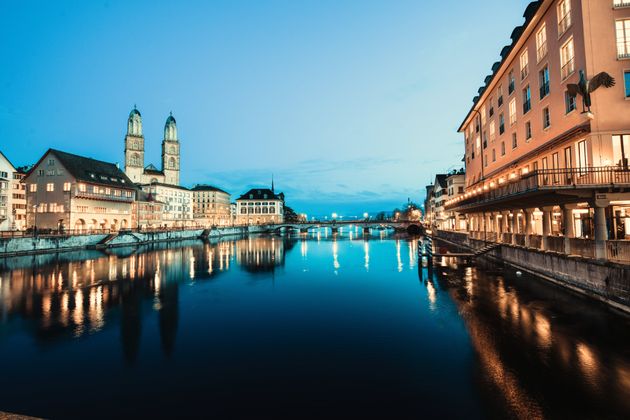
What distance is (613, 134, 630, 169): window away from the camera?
66.9ft

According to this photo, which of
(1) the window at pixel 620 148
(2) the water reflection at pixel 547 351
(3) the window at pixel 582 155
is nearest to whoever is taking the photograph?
(2) the water reflection at pixel 547 351

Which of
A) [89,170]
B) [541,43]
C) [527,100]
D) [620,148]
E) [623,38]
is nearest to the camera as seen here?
[620,148]

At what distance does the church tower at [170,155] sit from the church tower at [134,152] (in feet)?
52.3

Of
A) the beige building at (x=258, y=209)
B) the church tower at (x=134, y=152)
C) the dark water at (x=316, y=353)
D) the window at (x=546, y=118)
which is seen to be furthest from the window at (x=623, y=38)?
the church tower at (x=134, y=152)

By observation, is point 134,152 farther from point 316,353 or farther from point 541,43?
point 316,353

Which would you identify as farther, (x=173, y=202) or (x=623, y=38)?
(x=173, y=202)

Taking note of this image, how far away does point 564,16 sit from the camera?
2370cm

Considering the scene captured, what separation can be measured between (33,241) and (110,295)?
40.4 meters

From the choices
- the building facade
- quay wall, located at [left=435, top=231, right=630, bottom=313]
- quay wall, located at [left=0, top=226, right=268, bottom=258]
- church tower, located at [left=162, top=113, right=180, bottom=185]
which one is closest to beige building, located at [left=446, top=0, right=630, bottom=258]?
quay wall, located at [left=435, top=231, right=630, bottom=313]

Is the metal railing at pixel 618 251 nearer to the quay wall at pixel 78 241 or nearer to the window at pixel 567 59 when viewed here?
the window at pixel 567 59

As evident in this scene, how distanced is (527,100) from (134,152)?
138 metres

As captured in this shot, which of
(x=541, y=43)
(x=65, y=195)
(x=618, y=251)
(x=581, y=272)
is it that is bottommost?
(x=581, y=272)

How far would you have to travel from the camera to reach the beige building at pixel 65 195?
215 ft

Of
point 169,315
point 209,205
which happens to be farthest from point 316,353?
point 209,205
